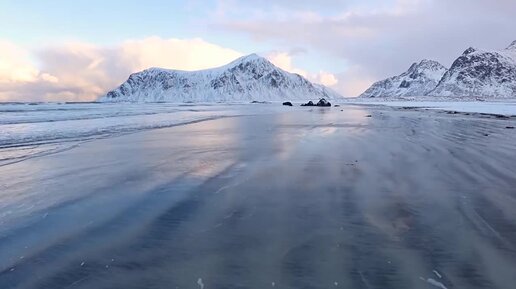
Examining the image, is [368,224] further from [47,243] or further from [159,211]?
[47,243]

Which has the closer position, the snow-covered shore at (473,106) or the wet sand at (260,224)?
the wet sand at (260,224)

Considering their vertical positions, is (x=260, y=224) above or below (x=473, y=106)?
above

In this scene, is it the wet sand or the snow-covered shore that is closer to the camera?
the wet sand

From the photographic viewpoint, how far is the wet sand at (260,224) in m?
4.04

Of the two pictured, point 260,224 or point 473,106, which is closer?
point 260,224

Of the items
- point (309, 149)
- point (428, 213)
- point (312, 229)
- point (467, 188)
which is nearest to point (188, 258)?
point (312, 229)

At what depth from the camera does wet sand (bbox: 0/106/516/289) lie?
4.04 metres

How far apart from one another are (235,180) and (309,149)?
5.57 meters

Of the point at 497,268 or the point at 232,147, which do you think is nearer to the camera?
the point at 497,268

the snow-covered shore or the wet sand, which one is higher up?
the wet sand

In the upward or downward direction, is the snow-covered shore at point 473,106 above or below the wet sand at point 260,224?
below

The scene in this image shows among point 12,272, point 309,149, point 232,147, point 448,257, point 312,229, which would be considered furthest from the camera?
point 232,147

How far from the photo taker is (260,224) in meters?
5.64

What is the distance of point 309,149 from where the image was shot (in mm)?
13656
